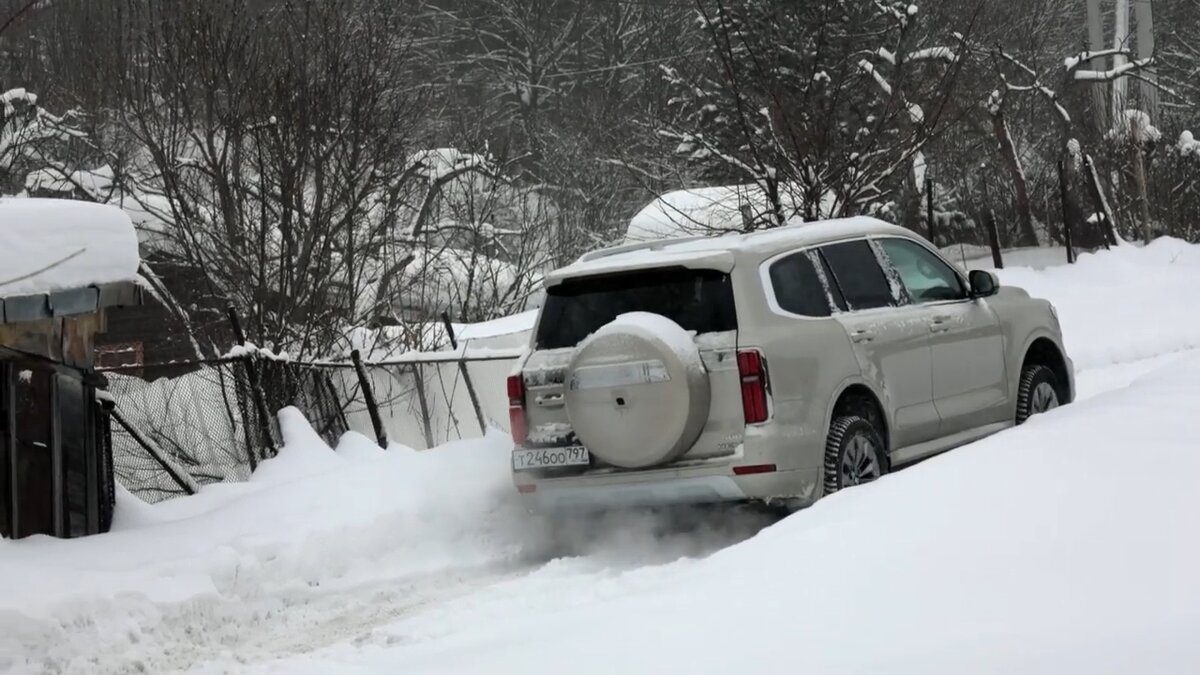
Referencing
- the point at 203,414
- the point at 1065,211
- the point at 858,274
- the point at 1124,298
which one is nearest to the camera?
the point at 858,274

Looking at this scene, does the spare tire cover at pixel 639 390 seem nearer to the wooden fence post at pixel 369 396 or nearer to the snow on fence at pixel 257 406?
the snow on fence at pixel 257 406

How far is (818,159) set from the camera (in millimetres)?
16344

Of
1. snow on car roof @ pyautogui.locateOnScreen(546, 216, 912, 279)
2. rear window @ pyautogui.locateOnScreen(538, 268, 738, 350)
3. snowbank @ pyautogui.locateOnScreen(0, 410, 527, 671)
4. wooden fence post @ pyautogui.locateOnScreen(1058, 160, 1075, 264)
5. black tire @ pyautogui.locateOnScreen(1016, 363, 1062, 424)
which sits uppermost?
wooden fence post @ pyautogui.locateOnScreen(1058, 160, 1075, 264)

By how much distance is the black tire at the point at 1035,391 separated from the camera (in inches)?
400

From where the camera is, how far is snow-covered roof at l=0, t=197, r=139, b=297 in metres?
8.37

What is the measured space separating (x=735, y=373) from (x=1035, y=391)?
345 centimetres

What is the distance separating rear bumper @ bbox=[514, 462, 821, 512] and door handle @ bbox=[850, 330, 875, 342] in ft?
3.05

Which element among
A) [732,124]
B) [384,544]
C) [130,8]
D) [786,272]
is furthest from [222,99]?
[732,124]

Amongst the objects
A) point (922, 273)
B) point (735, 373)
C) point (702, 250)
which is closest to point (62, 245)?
point (702, 250)

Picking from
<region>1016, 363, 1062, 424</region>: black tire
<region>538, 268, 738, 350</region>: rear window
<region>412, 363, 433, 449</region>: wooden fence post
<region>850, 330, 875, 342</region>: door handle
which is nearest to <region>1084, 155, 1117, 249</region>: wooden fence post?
<region>1016, 363, 1062, 424</region>: black tire

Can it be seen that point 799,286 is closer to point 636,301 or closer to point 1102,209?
point 636,301

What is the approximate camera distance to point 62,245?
8703 mm

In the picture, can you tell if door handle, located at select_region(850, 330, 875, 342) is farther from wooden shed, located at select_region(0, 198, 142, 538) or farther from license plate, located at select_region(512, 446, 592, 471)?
wooden shed, located at select_region(0, 198, 142, 538)

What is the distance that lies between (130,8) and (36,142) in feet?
17.7
